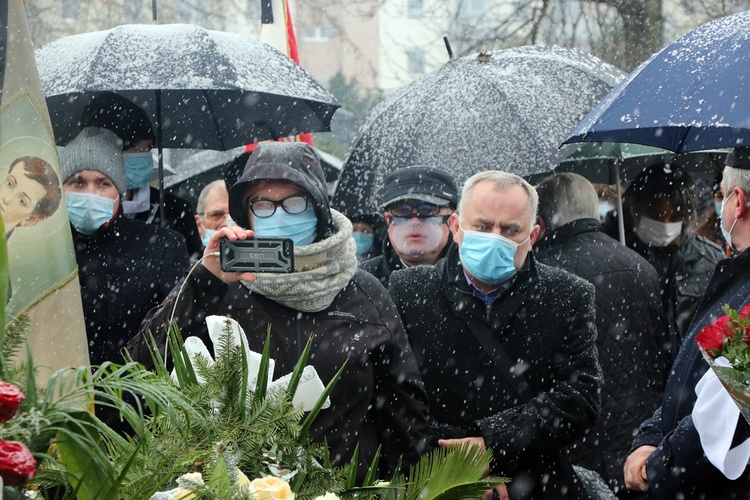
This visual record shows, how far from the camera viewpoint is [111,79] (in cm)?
510

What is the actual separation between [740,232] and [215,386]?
2098mm

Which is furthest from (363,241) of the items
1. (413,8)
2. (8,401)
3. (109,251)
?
(413,8)

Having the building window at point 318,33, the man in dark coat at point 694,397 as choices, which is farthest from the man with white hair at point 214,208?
the building window at point 318,33

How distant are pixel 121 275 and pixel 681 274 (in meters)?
3.23

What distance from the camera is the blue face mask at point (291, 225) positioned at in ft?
13.1

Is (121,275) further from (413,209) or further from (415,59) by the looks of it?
(415,59)

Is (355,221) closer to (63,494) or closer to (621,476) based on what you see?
(621,476)

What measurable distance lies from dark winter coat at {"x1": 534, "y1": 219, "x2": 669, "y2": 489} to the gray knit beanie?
2088 mm

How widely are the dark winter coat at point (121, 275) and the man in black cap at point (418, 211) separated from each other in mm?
1143

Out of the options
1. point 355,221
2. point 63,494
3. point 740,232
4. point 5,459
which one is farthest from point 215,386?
point 355,221

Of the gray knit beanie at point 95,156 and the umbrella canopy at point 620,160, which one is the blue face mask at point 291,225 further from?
the umbrella canopy at point 620,160

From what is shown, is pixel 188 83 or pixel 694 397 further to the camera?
pixel 188 83

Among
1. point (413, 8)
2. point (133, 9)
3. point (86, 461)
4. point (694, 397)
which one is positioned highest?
point (86, 461)

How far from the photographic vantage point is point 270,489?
6.68 ft
